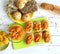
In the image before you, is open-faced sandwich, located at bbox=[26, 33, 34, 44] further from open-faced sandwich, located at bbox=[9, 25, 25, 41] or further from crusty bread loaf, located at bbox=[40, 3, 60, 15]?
crusty bread loaf, located at bbox=[40, 3, 60, 15]

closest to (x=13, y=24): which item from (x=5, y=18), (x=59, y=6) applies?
(x=5, y=18)

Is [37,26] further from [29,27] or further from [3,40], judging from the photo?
[3,40]

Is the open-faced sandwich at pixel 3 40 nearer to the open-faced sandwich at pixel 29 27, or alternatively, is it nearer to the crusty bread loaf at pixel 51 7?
the open-faced sandwich at pixel 29 27

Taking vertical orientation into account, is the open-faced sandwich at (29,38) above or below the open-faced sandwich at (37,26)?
below

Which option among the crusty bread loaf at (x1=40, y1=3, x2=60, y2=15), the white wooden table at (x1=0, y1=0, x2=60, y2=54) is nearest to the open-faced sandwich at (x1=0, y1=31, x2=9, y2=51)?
the white wooden table at (x1=0, y1=0, x2=60, y2=54)

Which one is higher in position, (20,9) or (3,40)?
(20,9)

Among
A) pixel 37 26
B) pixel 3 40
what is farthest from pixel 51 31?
pixel 3 40

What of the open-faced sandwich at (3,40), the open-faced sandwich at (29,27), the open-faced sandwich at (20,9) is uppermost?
the open-faced sandwich at (20,9)

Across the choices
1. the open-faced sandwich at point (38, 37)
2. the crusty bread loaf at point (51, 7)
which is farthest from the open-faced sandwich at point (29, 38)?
the crusty bread loaf at point (51, 7)
